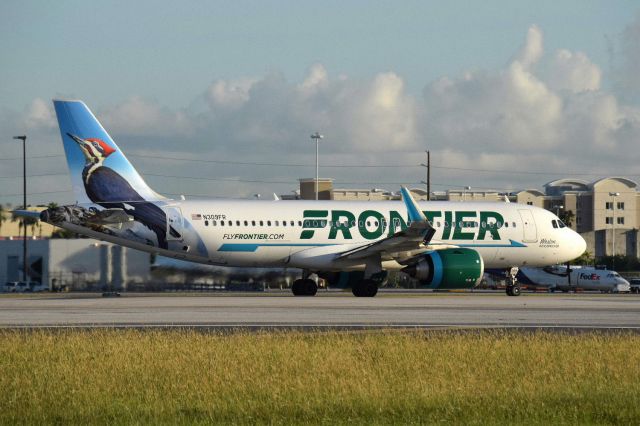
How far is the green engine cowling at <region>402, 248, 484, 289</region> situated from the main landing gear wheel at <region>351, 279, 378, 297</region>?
132 inches

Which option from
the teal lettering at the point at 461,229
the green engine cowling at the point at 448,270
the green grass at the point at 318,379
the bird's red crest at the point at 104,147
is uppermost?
the bird's red crest at the point at 104,147

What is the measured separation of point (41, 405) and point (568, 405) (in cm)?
644

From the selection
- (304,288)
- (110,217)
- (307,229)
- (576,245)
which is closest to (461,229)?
(307,229)

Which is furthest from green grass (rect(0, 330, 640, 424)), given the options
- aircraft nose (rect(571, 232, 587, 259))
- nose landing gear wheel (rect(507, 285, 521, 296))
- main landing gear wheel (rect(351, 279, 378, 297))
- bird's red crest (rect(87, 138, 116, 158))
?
aircraft nose (rect(571, 232, 587, 259))

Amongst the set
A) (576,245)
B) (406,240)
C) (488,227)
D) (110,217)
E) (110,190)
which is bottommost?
(576,245)

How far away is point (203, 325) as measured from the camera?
1031 inches

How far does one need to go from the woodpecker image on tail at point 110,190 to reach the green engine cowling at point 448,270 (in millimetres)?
10329

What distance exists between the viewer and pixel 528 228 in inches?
1944

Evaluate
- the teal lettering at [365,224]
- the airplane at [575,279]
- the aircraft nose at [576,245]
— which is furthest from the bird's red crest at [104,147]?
the airplane at [575,279]

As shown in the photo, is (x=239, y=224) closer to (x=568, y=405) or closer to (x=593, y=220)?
(x=568, y=405)

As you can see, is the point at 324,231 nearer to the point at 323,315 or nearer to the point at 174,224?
the point at 174,224

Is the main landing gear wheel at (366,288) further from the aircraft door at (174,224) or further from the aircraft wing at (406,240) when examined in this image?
the aircraft door at (174,224)

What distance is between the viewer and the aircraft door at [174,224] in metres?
43.0

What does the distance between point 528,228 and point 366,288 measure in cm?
867
